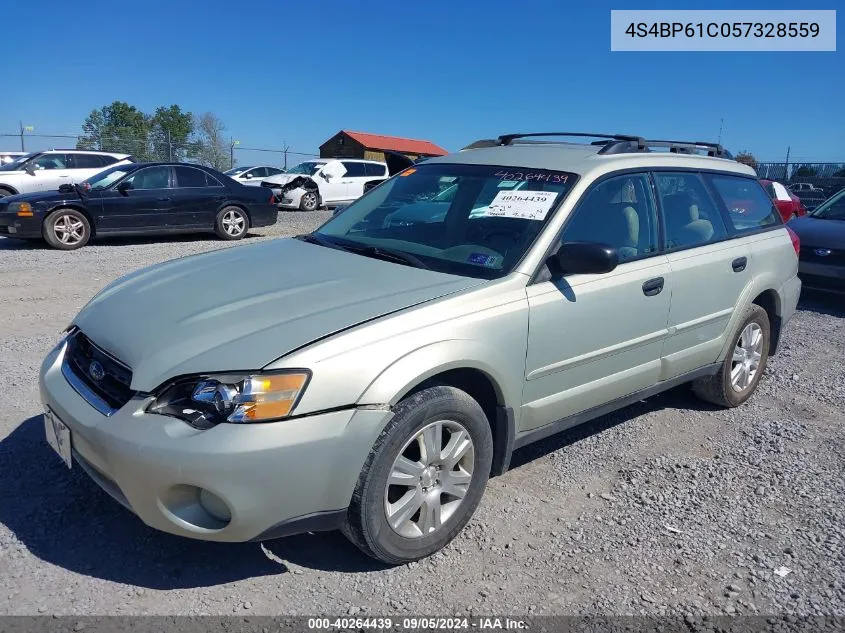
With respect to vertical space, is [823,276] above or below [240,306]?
below

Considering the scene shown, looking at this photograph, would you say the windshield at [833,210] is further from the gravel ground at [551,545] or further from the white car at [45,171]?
the white car at [45,171]

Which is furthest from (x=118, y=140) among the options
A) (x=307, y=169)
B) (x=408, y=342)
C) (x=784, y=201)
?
(x=408, y=342)

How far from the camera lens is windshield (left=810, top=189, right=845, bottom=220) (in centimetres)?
884

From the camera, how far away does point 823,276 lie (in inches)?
320

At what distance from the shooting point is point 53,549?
292 centimetres

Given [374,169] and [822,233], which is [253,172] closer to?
[374,169]

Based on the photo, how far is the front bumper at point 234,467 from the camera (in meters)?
2.40

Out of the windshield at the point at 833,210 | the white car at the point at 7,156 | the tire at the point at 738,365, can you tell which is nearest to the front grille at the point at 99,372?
the tire at the point at 738,365

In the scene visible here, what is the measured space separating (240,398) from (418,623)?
1078 millimetres

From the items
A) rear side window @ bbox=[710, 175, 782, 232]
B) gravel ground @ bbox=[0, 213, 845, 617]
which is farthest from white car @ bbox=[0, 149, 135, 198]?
rear side window @ bbox=[710, 175, 782, 232]

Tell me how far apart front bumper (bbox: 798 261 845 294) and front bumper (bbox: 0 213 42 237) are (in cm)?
1088

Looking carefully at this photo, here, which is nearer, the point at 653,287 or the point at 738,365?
the point at 653,287

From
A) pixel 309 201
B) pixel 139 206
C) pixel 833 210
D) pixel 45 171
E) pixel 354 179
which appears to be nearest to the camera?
pixel 833 210

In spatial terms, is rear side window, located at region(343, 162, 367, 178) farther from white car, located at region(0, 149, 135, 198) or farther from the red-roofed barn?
the red-roofed barn
